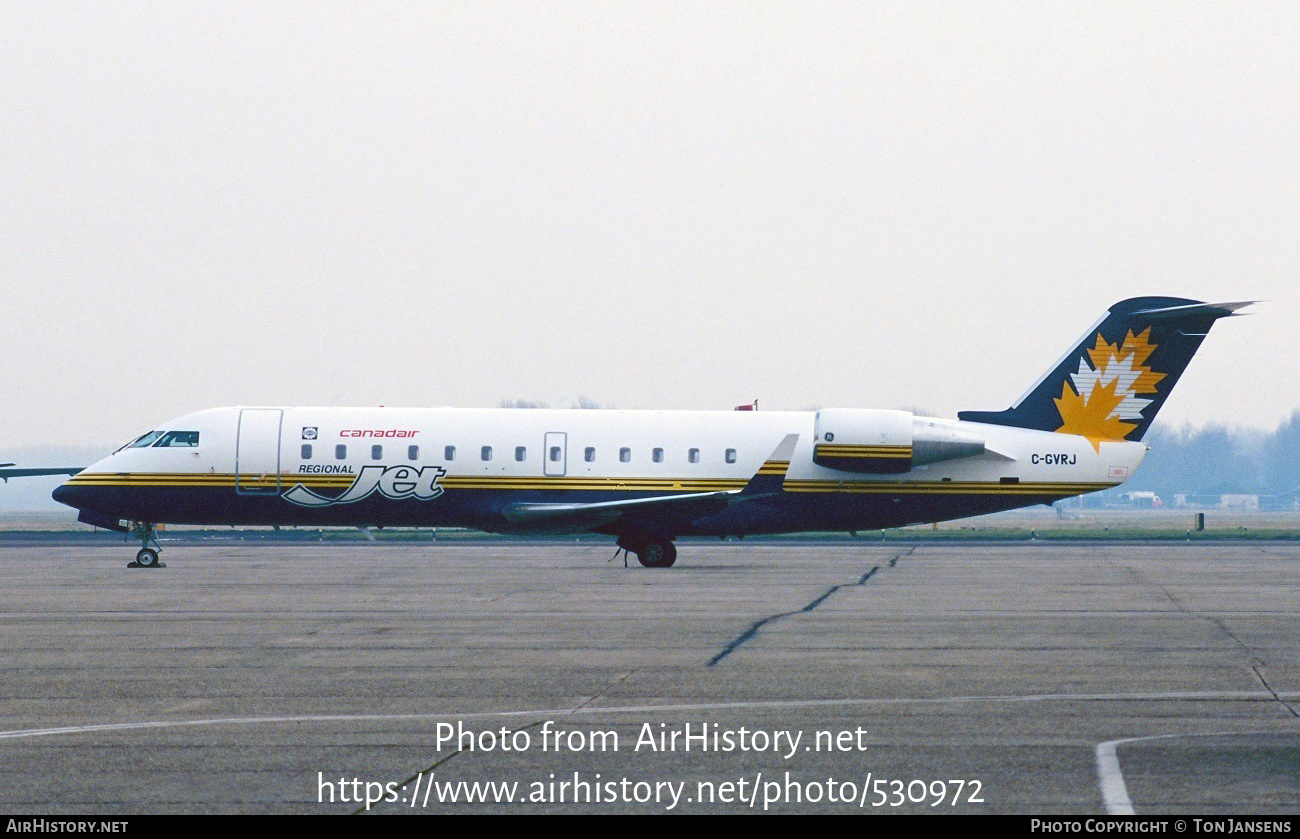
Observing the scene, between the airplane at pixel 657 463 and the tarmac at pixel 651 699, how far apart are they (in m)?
7.33

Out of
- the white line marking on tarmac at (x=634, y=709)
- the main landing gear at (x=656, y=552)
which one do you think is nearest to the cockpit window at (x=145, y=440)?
the main landing gear at (x=656, y=552)

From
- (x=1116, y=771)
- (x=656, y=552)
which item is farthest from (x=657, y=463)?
(x=1116, y=771)

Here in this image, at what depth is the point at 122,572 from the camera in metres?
32.6

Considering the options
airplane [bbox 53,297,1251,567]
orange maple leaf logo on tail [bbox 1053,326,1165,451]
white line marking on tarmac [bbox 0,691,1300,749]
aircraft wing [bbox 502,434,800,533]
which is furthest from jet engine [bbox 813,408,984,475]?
white line marking on tarmac [bbox 0,691,1300,749]

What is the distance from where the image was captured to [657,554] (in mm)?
35406

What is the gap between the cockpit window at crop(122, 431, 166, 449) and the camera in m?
35.6

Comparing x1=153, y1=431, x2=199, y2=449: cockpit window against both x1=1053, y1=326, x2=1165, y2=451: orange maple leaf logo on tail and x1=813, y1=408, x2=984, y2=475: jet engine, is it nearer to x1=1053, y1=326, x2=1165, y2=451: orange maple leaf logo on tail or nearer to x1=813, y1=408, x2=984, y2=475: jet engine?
x1=813, y1=408, x2=984, y2=475: jet engine

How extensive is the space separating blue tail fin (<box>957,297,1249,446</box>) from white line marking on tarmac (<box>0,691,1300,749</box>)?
74.9 feet

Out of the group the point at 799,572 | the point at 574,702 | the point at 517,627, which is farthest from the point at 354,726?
the point at 799,572

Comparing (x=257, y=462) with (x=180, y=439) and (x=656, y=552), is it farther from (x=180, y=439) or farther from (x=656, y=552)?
(x=656, y=552)

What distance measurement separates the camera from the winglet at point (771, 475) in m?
34.8

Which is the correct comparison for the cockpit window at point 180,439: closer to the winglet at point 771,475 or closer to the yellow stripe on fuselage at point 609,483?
the yellow stripe on fuselage at point 609,483

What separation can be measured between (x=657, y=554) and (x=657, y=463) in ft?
6.87
